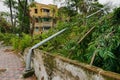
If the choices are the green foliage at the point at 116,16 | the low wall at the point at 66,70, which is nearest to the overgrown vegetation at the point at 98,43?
the green foliage at the point at 116,16

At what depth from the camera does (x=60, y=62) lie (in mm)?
4234

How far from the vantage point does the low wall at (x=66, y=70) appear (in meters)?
2.84

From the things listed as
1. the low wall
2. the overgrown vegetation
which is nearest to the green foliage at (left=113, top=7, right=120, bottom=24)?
the overgrown vegetation

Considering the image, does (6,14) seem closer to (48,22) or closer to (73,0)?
(73,0)

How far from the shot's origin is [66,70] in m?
3.91

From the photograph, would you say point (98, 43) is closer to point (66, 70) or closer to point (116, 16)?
point (66, 70)

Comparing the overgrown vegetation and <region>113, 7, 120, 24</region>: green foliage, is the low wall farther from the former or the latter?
<region>113, 7, 120, 24</region>: green foliage

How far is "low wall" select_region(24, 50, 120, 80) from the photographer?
2.84 metres

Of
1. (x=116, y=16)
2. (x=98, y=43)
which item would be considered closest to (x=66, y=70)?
(x=98, y=43)

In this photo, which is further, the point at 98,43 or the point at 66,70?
the point at 66,70

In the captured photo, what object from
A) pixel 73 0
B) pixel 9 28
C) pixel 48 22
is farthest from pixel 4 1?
pixel 48 22

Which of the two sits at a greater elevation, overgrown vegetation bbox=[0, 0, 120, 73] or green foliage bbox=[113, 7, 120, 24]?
green foliage bbox=[113, 7, 120, 24]

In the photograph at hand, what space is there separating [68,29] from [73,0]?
2170cm

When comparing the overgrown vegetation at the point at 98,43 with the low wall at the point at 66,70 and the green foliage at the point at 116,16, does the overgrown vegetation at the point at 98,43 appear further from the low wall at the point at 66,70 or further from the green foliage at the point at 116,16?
the low wall at the point at 66,70
